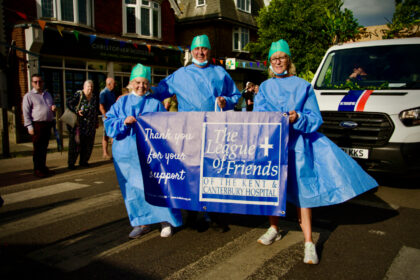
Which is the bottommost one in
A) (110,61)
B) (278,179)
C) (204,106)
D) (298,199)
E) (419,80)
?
(298,199)

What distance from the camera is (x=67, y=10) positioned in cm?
1527

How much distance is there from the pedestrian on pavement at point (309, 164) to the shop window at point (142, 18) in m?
16.3

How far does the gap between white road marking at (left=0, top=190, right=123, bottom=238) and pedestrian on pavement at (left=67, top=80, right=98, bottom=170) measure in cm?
267

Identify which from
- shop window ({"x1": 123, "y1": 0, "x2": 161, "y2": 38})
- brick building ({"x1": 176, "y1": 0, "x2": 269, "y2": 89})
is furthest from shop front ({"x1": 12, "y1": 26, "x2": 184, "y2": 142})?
brick building ({"x1": 176, "y1": 0, "x2": 269, "y2": 89})

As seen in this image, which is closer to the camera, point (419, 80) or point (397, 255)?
point (397, 255)

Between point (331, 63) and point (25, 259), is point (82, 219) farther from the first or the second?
point (331, 63)

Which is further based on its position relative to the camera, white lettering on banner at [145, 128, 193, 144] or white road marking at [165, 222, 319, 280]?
white lettering on banner at [145, 128, 193, 144]

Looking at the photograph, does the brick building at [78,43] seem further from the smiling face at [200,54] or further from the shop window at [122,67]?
the smiling face at [200,54]

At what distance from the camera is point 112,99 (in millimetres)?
8859

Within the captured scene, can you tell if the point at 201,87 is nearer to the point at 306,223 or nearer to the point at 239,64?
the point at 306,223

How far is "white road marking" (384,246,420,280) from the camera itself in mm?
2832

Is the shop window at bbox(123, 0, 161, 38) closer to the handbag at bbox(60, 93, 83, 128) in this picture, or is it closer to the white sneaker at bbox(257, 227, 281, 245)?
the handbag at bbox(60, 93, 83, 128)

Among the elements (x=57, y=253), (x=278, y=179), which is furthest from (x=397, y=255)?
(x=57, y=253)

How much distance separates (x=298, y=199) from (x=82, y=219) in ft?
8.93
